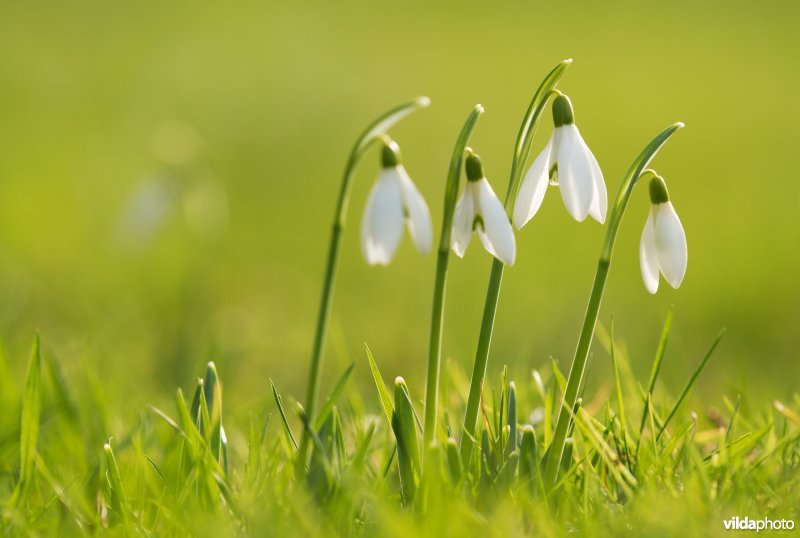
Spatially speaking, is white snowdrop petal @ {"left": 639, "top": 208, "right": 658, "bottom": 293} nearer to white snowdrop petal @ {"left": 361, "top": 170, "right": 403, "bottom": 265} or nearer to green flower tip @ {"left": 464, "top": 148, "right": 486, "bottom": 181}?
green flower tip @ {"left": 464, "top": 148, "right": 486, "bottom": 181}

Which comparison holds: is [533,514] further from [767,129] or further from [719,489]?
[767,129]

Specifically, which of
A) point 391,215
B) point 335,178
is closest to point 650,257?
point 391,215

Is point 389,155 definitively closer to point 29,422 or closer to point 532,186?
point 532,186

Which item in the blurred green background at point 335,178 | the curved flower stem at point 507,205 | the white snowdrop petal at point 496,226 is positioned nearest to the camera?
the white snowdrop petal at point 496,226

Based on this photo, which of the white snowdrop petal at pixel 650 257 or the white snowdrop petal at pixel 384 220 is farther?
the white snowdrop petal at pixel 650 257

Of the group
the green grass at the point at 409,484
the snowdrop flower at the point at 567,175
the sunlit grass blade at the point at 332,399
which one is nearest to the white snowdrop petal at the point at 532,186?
the snowdrop flower at the point at 567,175

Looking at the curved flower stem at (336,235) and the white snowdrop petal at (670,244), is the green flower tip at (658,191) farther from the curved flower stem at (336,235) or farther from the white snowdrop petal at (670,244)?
the curved flower stem at (336,235)
